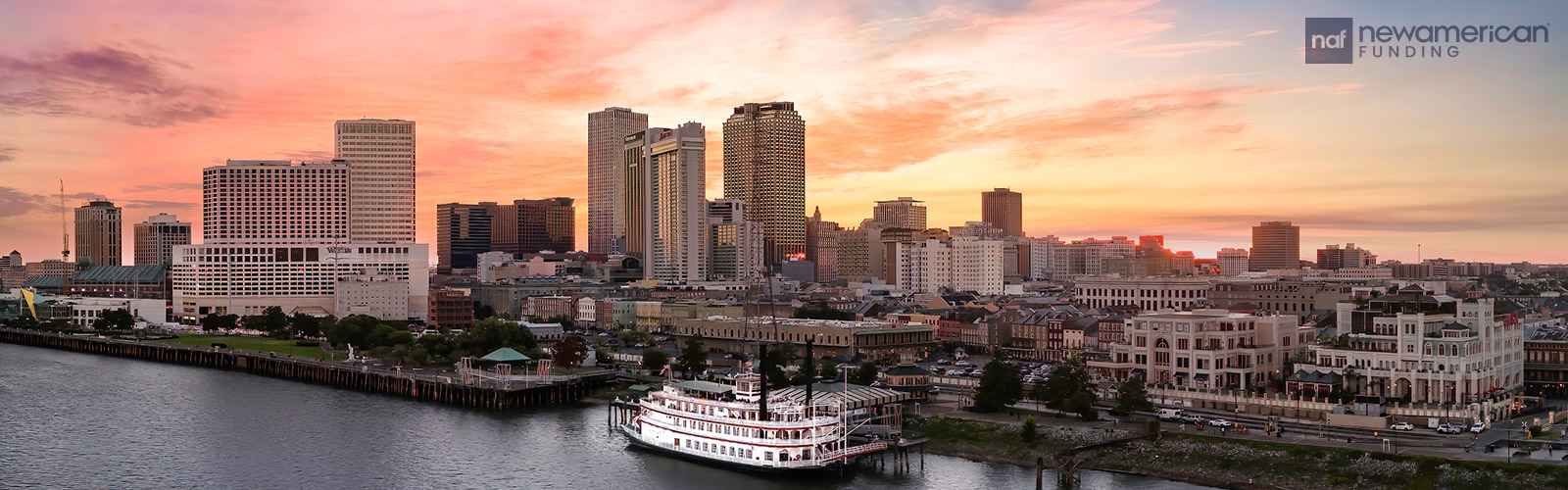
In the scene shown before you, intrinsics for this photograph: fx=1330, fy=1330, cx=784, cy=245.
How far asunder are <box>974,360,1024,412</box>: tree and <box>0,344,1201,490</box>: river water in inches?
317

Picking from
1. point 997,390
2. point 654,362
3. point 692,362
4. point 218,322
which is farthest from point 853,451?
point 218,322

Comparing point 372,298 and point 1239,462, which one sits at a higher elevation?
point 372,298

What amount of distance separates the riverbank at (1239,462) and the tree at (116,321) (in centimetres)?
13360

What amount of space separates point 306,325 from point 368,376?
4876 centimetres

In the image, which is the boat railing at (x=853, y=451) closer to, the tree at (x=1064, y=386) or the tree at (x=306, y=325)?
the tree at (x=1064, y=386)

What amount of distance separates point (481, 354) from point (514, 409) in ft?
74.4

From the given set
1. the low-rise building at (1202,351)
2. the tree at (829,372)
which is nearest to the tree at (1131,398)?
the low-rise building at (1202,351)

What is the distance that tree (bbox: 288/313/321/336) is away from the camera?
152 m

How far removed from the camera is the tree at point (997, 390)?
74188mm

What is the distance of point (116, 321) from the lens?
565 feet

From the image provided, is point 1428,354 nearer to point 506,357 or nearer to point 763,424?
point 763,424

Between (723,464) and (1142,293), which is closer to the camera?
(723,464)

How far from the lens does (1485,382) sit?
73812mm

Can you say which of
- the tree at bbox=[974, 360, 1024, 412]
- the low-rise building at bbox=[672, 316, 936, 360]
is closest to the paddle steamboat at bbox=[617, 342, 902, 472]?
the tree at bbox=[974, 360, 1024, 412]
